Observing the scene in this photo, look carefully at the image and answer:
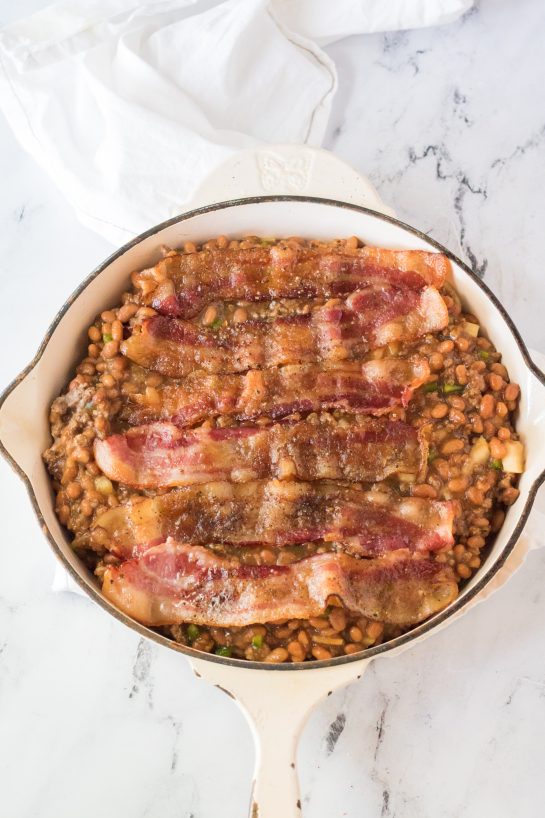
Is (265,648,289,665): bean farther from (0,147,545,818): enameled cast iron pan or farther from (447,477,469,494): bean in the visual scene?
(447,477,469,494): bean

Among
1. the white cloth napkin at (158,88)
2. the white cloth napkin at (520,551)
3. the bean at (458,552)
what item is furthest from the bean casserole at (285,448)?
the white cloth napkin at (158,88)

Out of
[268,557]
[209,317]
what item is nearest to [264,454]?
[268,557]

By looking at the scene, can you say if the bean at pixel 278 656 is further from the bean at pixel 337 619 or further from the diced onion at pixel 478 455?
the diced onion at pixel 478 455

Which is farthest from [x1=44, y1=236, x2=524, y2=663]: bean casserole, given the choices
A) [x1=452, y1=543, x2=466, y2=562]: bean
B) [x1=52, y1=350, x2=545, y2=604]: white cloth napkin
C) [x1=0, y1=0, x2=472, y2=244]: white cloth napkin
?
[x1=0, y1=0, x2=472, y2=244]: white cloth napkin

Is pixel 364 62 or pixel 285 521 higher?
pixel 364 62

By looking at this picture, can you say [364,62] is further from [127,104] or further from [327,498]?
[327,498]

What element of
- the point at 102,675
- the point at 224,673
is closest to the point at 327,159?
the point at 224,673
